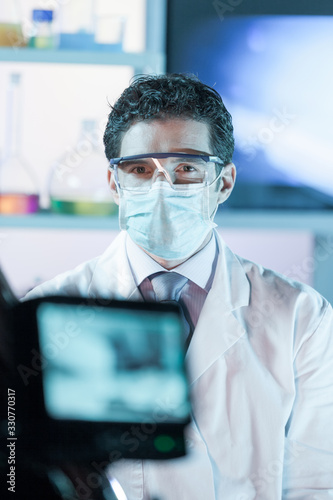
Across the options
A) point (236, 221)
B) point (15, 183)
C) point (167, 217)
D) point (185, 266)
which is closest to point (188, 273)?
point (185, 266)

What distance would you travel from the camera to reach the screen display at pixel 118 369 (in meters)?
0.81

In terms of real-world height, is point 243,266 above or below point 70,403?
above

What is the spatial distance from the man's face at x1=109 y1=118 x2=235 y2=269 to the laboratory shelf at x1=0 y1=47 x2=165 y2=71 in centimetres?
25

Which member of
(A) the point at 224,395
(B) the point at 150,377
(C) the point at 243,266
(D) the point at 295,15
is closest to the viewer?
(B) the point at 150,377

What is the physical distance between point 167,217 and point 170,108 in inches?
8.0

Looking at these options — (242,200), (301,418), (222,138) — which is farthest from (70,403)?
(242,200)

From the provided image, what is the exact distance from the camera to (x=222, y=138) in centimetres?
109

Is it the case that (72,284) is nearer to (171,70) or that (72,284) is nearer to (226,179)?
(226,179)

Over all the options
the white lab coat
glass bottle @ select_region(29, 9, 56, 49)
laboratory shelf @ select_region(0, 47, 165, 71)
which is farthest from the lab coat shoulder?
glass bottle @ select_region(29, 9, 56, 49)

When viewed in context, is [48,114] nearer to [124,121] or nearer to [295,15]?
[124,121]

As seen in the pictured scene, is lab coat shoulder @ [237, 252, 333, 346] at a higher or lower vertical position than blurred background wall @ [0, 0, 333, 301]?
lower

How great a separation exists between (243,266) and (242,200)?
0.28 metres

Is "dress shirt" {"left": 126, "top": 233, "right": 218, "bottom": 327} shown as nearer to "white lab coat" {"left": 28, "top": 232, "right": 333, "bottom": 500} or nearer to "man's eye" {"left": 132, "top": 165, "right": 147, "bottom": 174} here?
"white lab coat" {"left": 28, "top": 232, "right": 333, "bottom": 500}

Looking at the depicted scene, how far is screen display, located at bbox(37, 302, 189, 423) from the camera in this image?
0.81 metres
